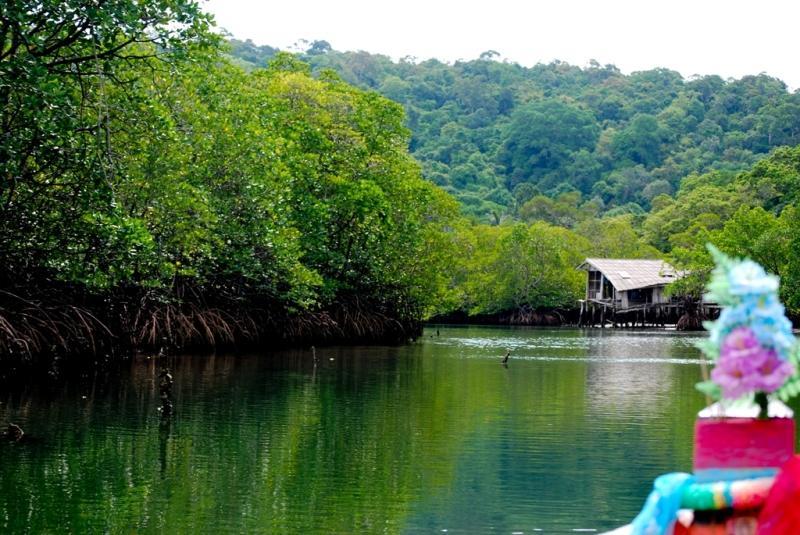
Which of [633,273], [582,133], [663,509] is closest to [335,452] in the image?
[663,509]

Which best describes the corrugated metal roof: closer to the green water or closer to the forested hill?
the forested hill

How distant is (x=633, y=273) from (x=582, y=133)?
49.4 metres

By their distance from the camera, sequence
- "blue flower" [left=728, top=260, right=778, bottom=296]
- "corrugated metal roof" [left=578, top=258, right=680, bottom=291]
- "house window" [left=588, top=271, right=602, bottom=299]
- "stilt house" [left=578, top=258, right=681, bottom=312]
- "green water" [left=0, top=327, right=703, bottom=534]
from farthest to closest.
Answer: "house window" [left=588, top=271, right=602, bottom=299], "stilt house" [left=578, top=258, right=681, bottom=312], "corrugated metal roof" [left=578, top=258, right=680, bottom=291], "green water" [left=0, top=327, right=703, bottom=534], "blue flower" [left=728, top=260, right=778, bottom=296]

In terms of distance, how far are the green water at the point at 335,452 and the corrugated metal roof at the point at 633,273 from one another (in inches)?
1829

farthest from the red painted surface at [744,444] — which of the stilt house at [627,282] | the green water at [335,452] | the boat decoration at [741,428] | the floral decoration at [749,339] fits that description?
the stilt house at [627,282]

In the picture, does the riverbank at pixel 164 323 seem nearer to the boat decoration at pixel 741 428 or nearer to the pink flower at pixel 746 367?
the boat decoration at pixel 741 428

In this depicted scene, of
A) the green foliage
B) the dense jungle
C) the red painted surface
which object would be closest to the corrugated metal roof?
the dense jungle

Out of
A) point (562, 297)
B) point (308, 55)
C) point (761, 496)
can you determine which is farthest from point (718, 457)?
point (308, 55)

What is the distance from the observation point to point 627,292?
7512 cm

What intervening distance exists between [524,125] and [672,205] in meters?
35.5

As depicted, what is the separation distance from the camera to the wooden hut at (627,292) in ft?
239

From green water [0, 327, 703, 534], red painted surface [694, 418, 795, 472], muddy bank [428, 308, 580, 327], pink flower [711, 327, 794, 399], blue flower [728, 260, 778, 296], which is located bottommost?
green water [0, 327, 703, 534]

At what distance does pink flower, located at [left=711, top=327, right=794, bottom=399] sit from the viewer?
412cm

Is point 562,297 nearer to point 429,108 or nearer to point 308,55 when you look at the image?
point 429,108
